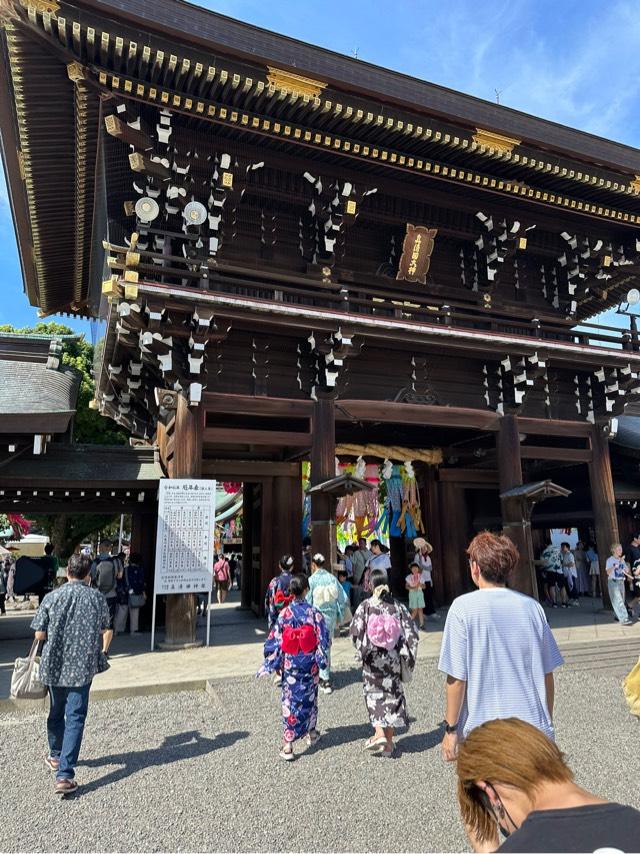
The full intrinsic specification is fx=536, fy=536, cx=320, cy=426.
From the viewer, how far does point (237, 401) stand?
9914mm

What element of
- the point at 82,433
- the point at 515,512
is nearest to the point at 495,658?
the point at 515,512

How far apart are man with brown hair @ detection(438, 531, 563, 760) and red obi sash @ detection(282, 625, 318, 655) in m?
2.32

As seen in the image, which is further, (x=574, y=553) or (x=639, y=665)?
(x=574, y=553)

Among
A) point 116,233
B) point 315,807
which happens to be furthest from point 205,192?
point 315,807

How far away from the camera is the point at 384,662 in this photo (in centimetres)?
498

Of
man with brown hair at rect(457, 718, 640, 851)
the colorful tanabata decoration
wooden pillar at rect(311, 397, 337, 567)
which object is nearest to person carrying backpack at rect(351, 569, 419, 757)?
man with brown hair at rect(457, 718, 640, 851)

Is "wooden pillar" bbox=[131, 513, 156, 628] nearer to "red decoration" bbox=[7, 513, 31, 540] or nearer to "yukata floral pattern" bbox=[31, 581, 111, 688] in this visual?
"yukata floral pattern" bbox=[31, 581, 111, 688]

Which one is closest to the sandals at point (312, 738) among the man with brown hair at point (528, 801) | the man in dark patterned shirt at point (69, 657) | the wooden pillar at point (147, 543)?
the man in dark patterned shirt at point (69, 657)

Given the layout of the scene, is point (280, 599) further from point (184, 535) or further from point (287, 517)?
point (287, 517)

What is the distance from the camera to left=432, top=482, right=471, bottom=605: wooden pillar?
13969 millimetres

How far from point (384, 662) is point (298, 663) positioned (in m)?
0.81

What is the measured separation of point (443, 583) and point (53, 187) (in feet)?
41.6

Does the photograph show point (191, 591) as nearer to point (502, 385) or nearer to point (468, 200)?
point (502, 385)

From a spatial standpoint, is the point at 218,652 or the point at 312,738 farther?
the point at 218,652
